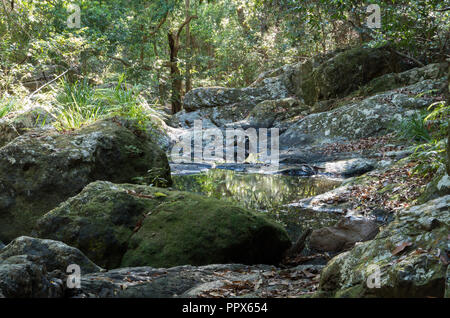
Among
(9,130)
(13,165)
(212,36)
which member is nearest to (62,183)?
(13,165)

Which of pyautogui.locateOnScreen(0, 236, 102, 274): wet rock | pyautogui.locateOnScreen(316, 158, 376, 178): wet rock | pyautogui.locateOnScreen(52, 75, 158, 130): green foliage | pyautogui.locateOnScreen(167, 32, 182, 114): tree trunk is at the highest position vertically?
pyautogui.locateOnScreen(167, 32, 182, 114): tree trunk

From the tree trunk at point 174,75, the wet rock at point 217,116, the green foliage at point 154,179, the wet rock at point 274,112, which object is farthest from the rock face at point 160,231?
the tree trunk at point 174,75

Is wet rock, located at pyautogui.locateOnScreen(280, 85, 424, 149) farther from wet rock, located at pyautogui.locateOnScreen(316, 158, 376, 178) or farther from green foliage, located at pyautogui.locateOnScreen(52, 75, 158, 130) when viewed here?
green foliage, located at pyautogui.locateOnScreen(52, 75, 158, 130)

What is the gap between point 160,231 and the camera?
11.6ft

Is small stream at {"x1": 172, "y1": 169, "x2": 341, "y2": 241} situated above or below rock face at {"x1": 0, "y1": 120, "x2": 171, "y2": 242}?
below

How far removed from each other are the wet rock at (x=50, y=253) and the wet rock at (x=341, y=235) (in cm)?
230

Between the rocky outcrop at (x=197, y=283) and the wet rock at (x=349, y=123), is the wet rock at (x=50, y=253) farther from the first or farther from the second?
the wet rock at (x=349, y=123)

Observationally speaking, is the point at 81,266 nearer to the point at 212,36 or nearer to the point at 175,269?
the point at 175,269

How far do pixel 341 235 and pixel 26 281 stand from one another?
3.11 metres

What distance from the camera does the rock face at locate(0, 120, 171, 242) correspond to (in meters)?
4.48

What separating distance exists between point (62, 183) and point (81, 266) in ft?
7.38

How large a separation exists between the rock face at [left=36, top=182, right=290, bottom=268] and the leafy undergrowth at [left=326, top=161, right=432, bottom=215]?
1.66 m

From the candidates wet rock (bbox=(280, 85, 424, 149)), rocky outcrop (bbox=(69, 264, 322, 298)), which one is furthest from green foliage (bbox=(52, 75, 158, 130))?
wet rock (bbox=(280, 85, 424, 149))

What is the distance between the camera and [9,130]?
6.64 metres
